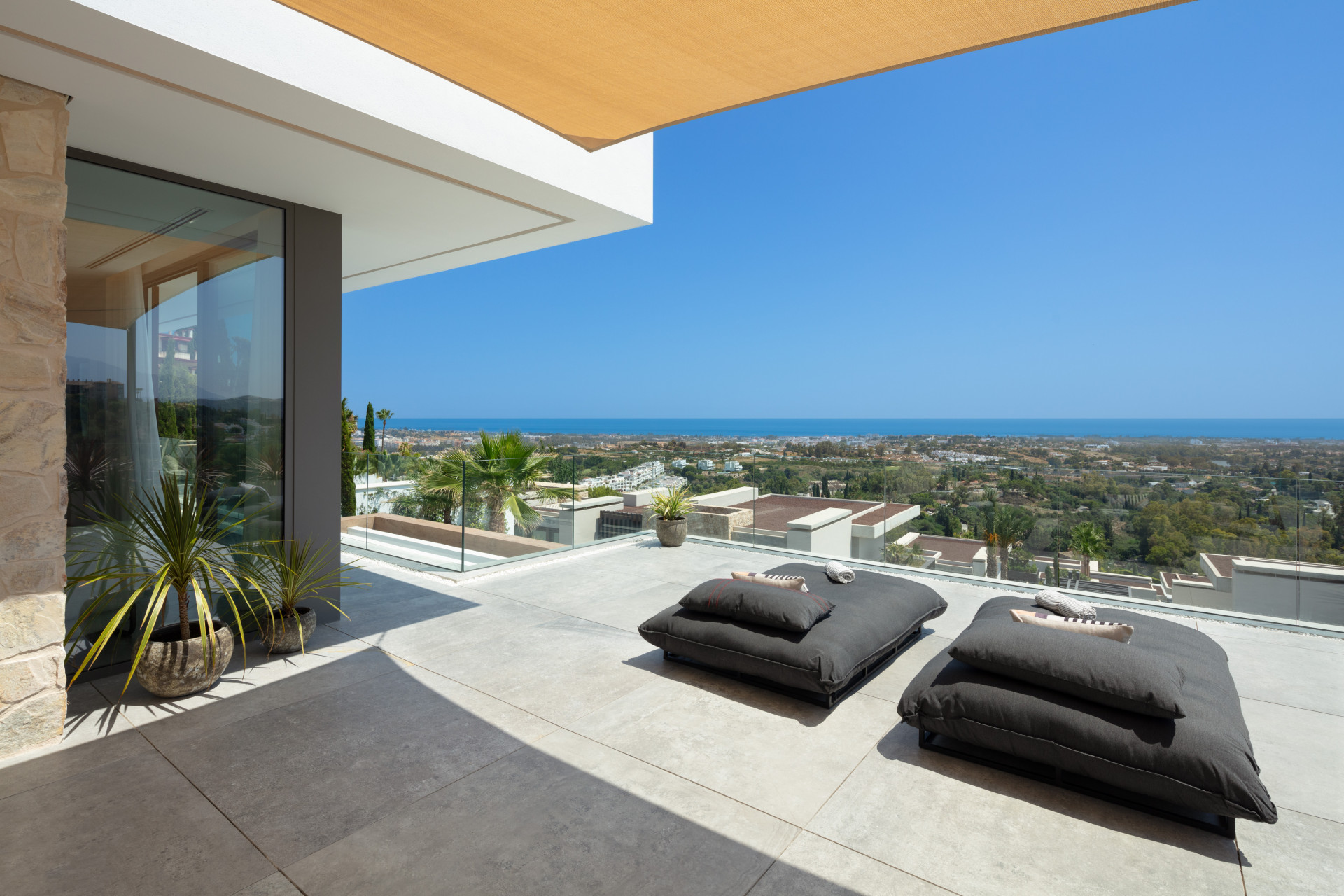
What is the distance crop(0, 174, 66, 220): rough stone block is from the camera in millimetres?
2594

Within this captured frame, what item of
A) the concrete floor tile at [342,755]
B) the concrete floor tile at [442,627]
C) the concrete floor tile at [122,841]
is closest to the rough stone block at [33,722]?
the concrete floor tile at [122,841]

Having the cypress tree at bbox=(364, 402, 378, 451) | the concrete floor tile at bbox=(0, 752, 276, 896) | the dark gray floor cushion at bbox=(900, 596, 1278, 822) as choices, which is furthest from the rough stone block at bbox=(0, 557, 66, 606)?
the cypress tree at bbox=(364, 402, 378, 451)

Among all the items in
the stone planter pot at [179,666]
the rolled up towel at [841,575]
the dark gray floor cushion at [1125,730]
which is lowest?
the stone planter pot at [179,666]

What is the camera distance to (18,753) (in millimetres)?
2641

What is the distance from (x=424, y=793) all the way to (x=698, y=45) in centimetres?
282

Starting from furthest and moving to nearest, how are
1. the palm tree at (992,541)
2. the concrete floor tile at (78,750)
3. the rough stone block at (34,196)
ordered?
1. the palm tree at (992,541)
2. the rough stone block at (34,196)
3. the concrete floor tile at (78,750)

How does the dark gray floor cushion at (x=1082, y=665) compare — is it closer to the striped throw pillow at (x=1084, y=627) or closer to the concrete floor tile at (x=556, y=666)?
the striped throw pillow at (x=1084, y=627)

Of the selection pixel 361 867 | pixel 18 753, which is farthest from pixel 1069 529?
pixel 18 753

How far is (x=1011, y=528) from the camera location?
546cm

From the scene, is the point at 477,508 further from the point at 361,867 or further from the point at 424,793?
the point at 361,867

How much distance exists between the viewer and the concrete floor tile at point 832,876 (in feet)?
6.05

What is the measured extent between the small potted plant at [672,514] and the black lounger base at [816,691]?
11.3 feet

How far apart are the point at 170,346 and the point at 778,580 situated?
388 centimetres

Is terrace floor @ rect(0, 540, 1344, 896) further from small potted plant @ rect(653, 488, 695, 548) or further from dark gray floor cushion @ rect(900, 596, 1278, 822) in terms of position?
small potted plant @ rect(653, 488, 695, 548)
